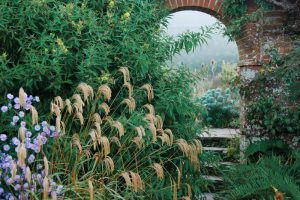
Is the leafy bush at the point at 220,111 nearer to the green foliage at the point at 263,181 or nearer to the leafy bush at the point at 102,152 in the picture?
the green foliage at the point at 263,181

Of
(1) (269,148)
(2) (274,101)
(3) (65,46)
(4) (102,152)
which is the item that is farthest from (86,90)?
(2) (274,101)

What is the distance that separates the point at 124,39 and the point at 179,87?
77cm

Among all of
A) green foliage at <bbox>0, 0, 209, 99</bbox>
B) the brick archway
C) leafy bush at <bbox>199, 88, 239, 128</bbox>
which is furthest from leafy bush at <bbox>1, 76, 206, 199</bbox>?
leafy bush at <bbox>199, 88, 239, 128</bbox>

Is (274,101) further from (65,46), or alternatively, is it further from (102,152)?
(102,152)

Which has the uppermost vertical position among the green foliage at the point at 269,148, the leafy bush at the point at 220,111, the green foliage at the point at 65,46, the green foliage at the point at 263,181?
the green foliage at the point at 65,46

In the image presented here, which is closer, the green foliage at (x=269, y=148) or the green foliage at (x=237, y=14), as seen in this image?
the green foliage at (x=269, y=148)

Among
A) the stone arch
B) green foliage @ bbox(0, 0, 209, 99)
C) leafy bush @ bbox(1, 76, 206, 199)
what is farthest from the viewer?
the stone arch

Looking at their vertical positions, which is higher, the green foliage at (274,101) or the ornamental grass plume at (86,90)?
the ornamental grass plume at (86,90)

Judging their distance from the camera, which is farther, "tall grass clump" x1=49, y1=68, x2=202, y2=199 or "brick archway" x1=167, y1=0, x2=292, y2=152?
"brick archway" x1=167, y1=0, x2=292, y2=152

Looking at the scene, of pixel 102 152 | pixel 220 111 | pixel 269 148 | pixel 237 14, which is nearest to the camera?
pixel 102 152

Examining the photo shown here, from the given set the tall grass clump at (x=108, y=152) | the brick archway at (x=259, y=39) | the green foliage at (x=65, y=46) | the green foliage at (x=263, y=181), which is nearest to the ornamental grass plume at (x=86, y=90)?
the tall grass clump at (x=108, y=152)

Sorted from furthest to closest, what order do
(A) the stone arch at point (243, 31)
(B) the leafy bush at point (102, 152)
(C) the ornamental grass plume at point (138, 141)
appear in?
(A) the stone arch at point (243, 31)
(C) the ornamental grass plume at point (138, 141)
(B) the leafy bush at point (102, 152)

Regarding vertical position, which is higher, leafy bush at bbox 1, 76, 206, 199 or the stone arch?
the stone arch

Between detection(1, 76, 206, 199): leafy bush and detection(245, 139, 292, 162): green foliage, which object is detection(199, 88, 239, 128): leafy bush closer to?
detection(245, 139, 292, 162): green foliage
